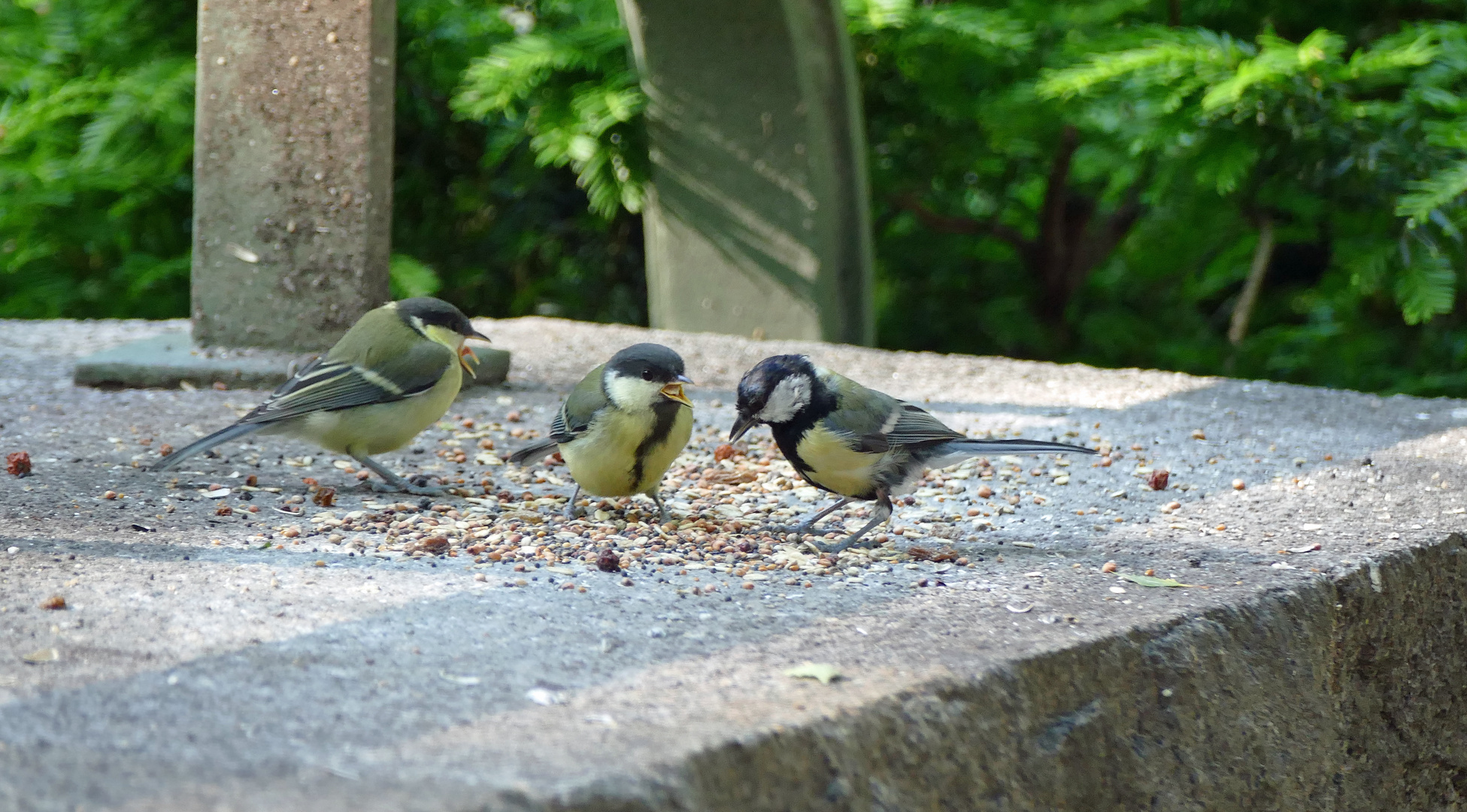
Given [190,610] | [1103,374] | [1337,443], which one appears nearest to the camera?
[190,610]

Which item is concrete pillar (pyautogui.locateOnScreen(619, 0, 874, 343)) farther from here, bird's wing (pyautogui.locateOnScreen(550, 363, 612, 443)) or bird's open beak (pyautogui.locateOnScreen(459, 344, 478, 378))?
bird's wing (pyautogui.locateOnScreen(550, 363, 612, 443))

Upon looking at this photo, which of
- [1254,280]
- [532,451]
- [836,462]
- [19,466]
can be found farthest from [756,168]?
[19,466]

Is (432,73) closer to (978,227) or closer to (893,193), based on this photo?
(893,193)

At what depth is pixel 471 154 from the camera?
821cm

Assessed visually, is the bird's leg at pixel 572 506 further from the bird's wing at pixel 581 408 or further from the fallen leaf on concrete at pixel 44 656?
the fallen leaf on concrete at pixel 44 656

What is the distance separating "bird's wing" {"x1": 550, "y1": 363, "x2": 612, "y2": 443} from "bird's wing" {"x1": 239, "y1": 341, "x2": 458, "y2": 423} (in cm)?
48

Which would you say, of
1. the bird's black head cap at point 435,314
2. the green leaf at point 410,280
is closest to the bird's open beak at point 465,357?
the bird's black head cap at point 435,314

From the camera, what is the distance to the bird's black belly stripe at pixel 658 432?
3254 mm

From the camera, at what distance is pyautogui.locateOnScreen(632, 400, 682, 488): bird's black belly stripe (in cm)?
325

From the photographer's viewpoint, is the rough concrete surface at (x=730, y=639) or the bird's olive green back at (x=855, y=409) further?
the bird's olive green back at (x=855, y=409)

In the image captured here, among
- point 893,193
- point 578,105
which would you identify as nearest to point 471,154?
point 578,105

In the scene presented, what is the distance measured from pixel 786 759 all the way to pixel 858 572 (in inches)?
42.5

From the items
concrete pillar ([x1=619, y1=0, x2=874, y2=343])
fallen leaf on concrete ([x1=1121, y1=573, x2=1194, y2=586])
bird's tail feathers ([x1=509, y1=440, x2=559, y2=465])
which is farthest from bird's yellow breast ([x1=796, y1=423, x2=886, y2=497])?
concrete pillar ([x1=619, y1=0, x2=874, y2=343])

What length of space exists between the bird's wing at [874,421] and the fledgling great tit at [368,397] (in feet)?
3.89
